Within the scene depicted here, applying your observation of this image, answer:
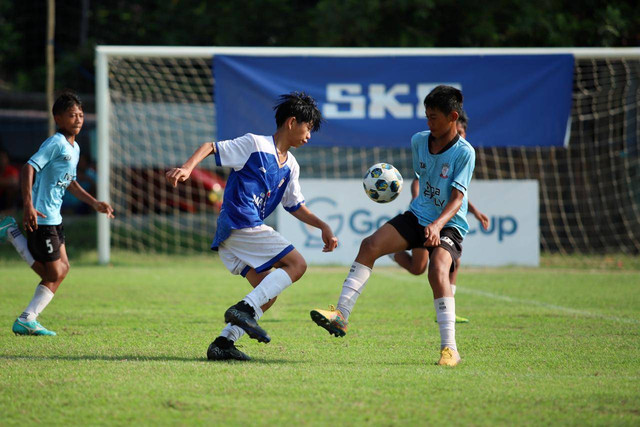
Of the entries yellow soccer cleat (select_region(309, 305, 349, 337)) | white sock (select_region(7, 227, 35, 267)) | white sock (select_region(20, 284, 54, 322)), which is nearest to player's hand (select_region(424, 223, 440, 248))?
yellow soccer cleat (select_region(309, 305, 349, 337))

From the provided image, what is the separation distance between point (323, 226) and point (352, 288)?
17.4 inches

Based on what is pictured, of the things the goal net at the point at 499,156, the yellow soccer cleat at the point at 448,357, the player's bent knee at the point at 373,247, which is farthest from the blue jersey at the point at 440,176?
the goal net at the point at 499,156

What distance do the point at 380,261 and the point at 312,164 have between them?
402cm

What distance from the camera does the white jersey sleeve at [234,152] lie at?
196 inches

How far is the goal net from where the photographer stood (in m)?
13.6

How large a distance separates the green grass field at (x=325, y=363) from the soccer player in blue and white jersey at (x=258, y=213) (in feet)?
1.28

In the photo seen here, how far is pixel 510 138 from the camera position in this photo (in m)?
12.8

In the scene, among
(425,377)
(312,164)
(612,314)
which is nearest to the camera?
(425,377)

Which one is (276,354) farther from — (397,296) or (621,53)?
(621,53)

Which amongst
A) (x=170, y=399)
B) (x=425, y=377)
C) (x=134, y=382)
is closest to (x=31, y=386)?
(x=134, y=382)

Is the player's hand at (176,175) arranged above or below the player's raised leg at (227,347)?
above

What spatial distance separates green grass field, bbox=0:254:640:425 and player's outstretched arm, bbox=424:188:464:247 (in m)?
0.75

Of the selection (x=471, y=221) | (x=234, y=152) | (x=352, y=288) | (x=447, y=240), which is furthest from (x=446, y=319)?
(x=471, y=221)

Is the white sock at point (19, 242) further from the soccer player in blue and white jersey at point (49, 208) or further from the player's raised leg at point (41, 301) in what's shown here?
the player's raised leg at point (41, 301)
